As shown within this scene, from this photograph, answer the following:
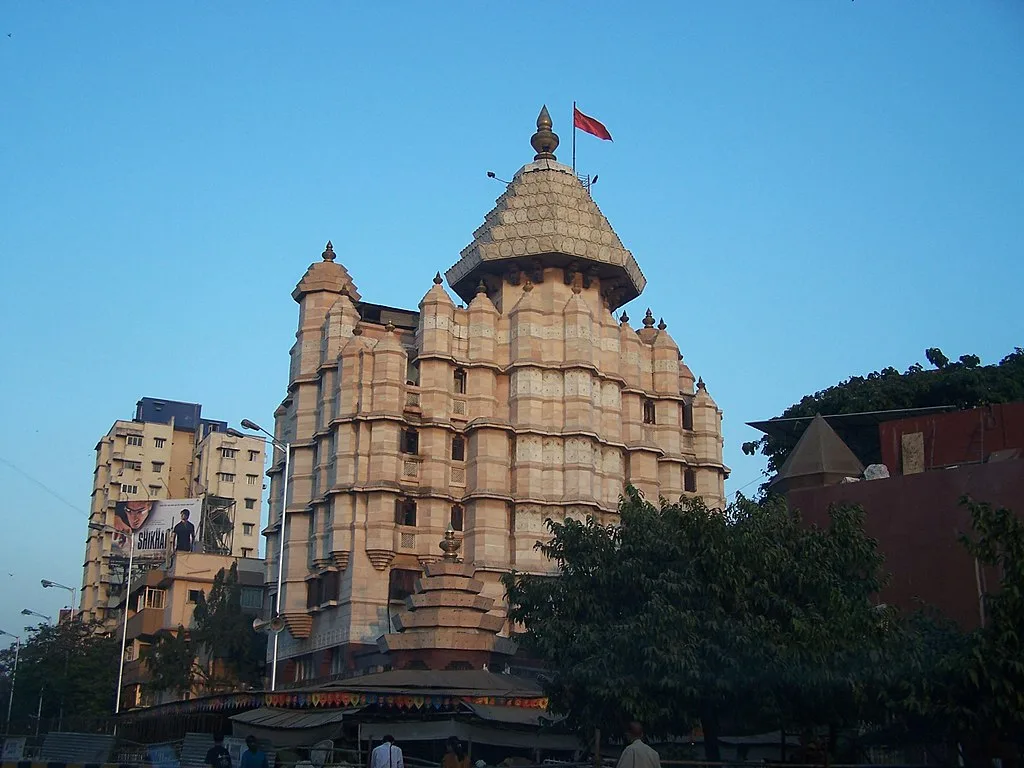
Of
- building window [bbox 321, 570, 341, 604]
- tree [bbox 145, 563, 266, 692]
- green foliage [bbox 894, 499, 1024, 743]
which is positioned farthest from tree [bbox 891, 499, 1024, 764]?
tree [bbox 145, 563, 266, 692]

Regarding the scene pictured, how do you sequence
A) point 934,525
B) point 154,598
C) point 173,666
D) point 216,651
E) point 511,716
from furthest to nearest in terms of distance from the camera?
point 154,598 → point 216,651 → point 173,666 → point 934,525 → point 511,716

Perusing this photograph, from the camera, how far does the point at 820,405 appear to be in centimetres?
5156

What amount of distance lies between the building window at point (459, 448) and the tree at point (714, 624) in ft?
82.2

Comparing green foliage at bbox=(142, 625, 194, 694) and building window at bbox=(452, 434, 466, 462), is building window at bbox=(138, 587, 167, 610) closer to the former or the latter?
green foliage at bbox=(142, 625, 194, 694)

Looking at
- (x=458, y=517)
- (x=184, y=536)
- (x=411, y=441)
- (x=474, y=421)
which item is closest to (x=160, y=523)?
(x=184, y=536)

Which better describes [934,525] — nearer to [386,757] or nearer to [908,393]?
[386,757]

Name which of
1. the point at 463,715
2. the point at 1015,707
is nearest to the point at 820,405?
the point at 463,715

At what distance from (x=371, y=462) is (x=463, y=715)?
21442mm

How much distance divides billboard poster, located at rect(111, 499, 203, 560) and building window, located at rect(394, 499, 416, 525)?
35157 millimetres

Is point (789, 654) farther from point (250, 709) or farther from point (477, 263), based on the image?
point (477, 263)

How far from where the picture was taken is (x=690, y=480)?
185ft

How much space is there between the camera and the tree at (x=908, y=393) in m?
46.4

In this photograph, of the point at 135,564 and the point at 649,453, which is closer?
the point at 649,453

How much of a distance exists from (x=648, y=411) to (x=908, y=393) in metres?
11.3
